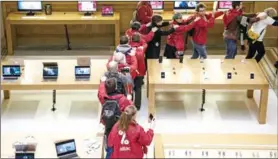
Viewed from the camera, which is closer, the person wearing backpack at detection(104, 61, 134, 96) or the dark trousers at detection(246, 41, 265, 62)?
the person wearing backpack at detection(104, 61, 134, 96)

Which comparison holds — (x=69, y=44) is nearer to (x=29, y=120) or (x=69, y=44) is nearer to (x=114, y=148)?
(x=29, y=120)

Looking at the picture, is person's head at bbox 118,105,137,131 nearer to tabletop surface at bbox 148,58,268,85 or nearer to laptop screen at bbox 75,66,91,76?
tabletop surface at bbox 148,58,268,85

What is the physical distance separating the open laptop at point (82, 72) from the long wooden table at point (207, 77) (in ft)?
2.68

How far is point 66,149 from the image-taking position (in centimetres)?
494

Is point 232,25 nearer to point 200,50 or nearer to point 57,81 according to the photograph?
point 200,50

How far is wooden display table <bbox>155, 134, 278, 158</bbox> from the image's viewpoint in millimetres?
4023

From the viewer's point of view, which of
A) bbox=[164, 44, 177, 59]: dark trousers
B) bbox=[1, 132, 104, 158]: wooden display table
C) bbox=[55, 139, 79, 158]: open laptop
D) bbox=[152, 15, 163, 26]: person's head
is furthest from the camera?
bbox=[164, 44, 177, 59]: dark trousers

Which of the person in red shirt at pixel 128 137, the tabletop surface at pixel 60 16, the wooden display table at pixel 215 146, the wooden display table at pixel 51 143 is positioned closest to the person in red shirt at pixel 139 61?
the wooden display table at pixel 51 143

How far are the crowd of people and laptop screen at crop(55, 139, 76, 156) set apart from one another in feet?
1.09

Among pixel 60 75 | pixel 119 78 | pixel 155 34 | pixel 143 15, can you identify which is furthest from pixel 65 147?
pixel 143 15

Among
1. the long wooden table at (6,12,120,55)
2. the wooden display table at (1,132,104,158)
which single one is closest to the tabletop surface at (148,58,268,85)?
the wooden display table at (1,132,104,158)

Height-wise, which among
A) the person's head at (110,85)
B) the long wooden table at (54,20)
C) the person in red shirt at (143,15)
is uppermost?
the person in red shirt at (143,15)

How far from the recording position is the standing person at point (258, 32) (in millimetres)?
7945

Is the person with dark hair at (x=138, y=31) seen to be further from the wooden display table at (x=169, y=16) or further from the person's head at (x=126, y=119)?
the person's head at (x=126, y=119)
